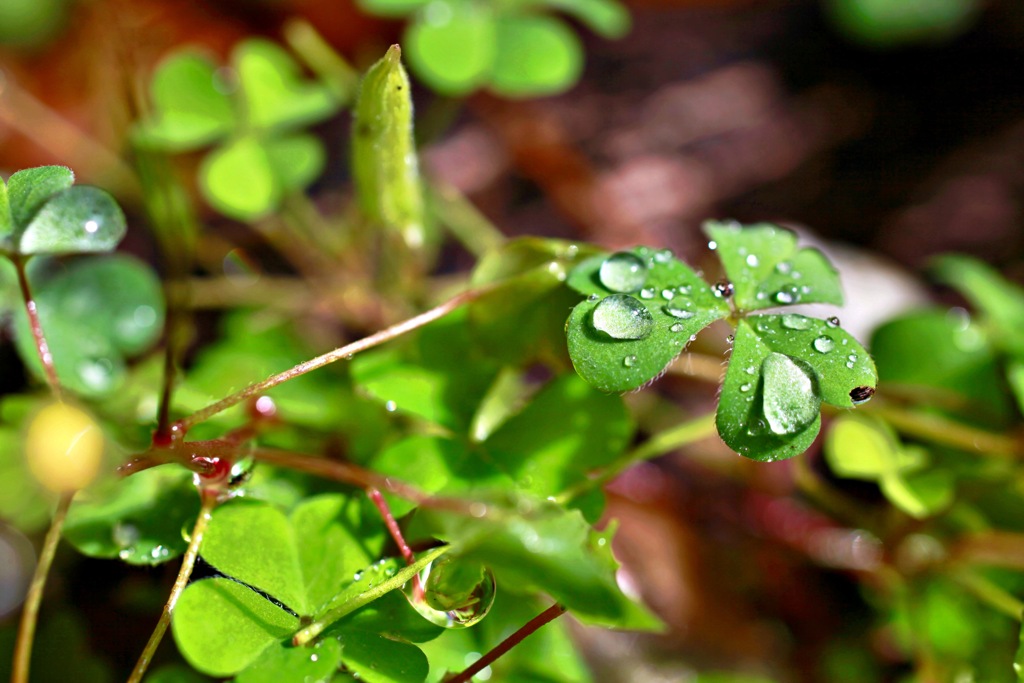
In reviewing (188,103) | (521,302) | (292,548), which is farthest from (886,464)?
(188,103)

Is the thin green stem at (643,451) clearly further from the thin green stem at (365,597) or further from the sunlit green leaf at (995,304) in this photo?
the sunlit green leaf at (995,304)

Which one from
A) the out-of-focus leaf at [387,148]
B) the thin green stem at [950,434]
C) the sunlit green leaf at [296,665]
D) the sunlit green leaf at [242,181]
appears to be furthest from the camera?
the sunlit green leaf at [242,181]

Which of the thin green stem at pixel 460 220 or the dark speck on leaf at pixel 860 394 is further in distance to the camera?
the thin green stem at pixel 460 220

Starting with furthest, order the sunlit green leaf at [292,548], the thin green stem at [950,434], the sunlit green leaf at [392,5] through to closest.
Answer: the sunlit green leaf at [392,5]
the thin green stem at [950,434]
the sunlit green leaf at [292,548]

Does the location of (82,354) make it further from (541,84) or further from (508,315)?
(541,84)

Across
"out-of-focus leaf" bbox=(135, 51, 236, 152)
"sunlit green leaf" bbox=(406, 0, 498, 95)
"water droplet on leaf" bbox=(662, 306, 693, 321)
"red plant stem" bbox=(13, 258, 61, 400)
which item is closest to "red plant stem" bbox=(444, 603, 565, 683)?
"water droplet on leaf" bbox=(662, 306, 693, 321)

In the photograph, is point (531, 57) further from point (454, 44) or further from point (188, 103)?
point (188, 103)

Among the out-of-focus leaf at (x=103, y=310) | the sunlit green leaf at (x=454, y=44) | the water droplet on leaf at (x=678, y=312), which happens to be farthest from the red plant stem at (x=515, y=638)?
the sunlit green leaf at (x=454, y=44)

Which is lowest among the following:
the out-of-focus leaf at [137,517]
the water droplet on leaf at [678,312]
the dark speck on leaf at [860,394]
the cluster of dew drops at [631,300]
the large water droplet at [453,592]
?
the out-of-focus leaf at [137,517]

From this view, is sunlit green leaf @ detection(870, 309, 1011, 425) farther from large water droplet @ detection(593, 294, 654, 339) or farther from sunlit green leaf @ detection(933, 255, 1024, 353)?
large water droplet @ detection(593, 294, 654, 339)
